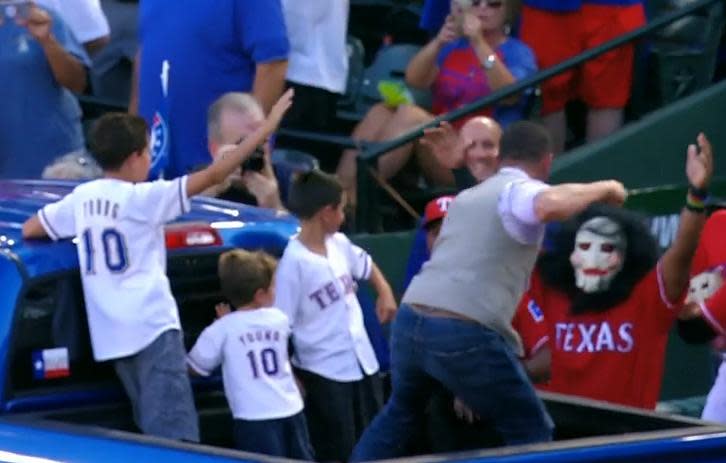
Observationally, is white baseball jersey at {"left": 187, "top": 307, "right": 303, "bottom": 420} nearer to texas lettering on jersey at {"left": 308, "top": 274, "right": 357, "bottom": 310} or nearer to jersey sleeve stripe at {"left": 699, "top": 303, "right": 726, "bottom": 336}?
texas lettering on jersey at {"left": 308, "top": 274, "right": 357, "bottom": 310}

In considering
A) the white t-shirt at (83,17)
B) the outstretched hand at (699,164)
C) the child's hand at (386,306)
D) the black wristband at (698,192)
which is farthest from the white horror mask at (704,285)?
the white t-shirt at (83,17)

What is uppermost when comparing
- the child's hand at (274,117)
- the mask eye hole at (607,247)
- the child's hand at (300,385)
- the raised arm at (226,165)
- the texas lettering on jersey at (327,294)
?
the child's hand at (274,117)

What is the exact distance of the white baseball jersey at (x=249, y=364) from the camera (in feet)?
23.1

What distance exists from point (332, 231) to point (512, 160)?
35.5 inches

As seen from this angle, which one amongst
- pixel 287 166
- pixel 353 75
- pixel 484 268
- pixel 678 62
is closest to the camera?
pixel 484 268

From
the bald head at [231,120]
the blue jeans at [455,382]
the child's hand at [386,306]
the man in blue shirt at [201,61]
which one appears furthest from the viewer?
the man in blue shirt at [201,61]

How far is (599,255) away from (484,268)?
135cm

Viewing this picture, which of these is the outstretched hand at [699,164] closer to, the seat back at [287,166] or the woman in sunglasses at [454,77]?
the seat back at [287,166]

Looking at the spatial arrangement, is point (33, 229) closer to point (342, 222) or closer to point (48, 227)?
point (48, 227)

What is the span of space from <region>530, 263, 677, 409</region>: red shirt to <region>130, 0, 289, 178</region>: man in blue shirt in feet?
6.05

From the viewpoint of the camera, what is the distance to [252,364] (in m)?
7.07

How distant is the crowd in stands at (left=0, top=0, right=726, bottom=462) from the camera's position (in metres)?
6.91

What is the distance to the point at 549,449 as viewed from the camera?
596cm

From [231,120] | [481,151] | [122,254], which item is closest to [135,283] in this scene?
[122,254]
